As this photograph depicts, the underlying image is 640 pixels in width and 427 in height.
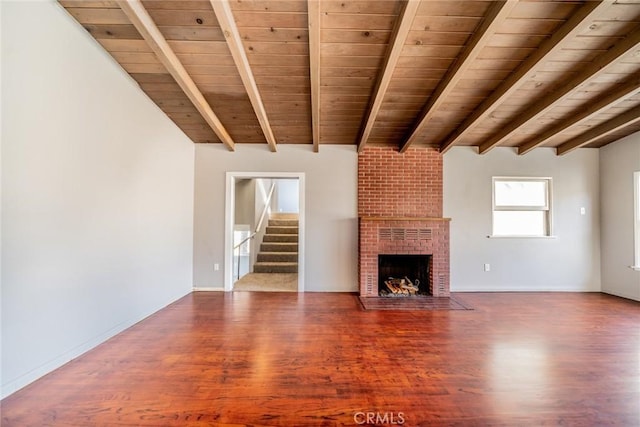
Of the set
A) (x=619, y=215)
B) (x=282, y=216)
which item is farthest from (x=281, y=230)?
(x=619, y=215)

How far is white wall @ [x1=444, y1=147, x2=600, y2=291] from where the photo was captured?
4.67 m

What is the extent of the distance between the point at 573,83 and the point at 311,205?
338cm

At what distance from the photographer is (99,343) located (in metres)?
2.62

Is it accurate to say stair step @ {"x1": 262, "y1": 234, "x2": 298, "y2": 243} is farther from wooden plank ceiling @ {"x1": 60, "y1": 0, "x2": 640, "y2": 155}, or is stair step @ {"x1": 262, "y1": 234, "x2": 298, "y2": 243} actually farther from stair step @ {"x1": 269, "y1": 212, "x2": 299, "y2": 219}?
wooden plank ceiling @ {"x1": 60, "y1": 0, "x2": 640, "y2": 155}

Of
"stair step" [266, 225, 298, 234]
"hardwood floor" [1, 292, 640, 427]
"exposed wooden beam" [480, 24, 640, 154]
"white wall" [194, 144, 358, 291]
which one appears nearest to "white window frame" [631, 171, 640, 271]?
"hardwood floor" [1, 292, 640, 427]

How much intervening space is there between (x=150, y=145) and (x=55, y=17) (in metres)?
1.42

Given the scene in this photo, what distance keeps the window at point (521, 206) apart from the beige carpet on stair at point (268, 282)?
141 inches

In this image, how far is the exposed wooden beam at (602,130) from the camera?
3549 mm

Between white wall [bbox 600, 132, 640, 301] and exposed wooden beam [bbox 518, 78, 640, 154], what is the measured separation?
1.29 meters

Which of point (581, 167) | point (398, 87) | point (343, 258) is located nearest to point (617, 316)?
point (581, 167)

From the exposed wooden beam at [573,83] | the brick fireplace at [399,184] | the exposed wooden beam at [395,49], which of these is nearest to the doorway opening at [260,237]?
the brick fireplace at [399,184]

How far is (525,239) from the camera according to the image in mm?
4672

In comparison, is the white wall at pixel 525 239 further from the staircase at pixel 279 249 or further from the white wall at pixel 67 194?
the white wall at pixel 67 194

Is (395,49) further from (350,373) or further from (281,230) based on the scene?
(281,230)
